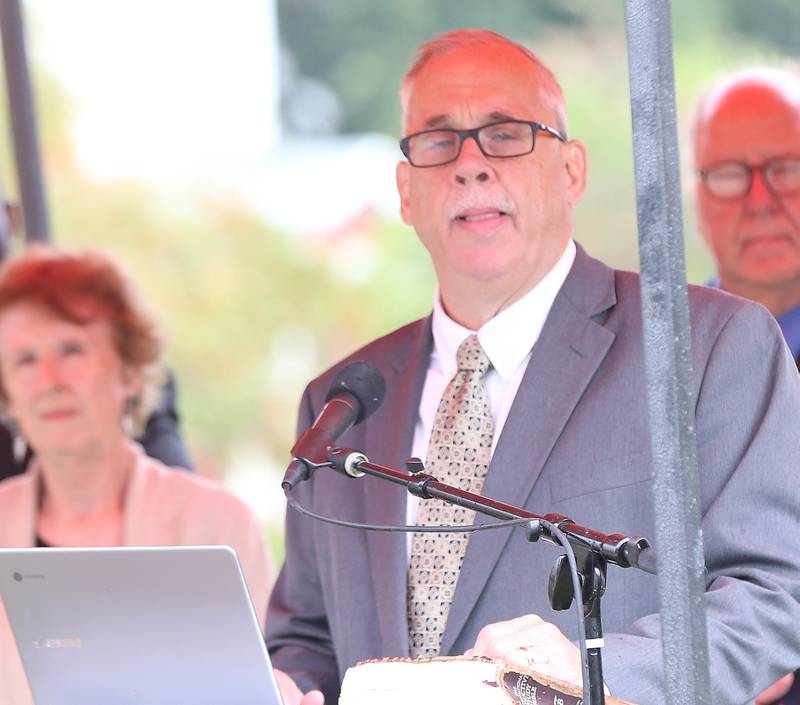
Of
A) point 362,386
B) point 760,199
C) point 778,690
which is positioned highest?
point 760,199

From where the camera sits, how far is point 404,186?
2602 mm

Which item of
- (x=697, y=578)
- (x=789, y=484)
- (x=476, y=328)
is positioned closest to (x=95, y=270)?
(x=476, y=328)

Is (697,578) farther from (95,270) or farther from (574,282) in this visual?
(95,270)

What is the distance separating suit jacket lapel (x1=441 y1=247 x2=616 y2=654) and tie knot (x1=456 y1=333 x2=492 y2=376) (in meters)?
0.10

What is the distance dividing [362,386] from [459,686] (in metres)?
0.45

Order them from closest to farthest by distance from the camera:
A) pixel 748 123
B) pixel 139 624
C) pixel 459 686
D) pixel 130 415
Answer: pixel 459 686 → pixel 139 624 → pixel 748 123 → pixel 130 415

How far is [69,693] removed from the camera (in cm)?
189

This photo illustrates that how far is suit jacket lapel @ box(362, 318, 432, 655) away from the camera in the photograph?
7.32ft

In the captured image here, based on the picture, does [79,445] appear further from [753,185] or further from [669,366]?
[669,366]

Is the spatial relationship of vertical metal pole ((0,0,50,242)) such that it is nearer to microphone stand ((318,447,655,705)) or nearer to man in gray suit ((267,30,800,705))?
man in gray suit ((267,30,800,705))

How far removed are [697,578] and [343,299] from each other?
9076 mm

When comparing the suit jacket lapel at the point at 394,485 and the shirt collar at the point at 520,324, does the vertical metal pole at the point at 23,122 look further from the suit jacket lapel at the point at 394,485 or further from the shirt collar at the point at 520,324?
the shirt collar at the point at 520,324

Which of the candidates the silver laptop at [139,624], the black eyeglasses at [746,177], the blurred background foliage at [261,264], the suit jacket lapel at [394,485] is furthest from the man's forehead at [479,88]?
the blurred background foliage at [261,264]

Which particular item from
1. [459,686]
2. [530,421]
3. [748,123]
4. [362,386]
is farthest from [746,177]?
[459,686]
